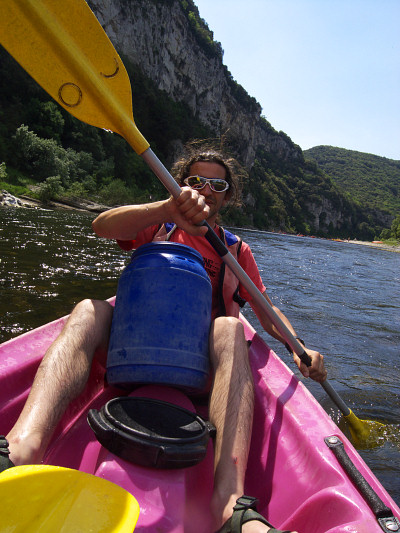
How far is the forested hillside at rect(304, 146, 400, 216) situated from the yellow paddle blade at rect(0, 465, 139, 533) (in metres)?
113

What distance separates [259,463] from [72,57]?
1.91 m

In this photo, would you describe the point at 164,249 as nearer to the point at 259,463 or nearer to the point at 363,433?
the point at 259,463

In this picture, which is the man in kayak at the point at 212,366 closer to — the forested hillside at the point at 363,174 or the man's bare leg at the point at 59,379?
the man's bare leg at the point at 59,379

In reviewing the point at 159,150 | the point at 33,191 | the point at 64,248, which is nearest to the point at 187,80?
the point at 159,150

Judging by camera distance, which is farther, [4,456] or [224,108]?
[224,108]

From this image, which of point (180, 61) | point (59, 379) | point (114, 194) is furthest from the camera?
point (180, 61)

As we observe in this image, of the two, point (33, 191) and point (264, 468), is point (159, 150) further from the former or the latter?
point (264, 468)

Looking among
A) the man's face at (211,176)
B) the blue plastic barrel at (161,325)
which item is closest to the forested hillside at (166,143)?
the man's face at (211,176)

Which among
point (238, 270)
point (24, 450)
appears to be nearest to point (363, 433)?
point (238, 270)

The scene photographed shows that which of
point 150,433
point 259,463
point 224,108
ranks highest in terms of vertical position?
point 224,108

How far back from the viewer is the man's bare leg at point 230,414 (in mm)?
1118

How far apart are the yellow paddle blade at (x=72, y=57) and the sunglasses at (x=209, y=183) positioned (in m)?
0.67

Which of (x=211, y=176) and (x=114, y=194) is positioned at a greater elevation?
(x=114, y=194)

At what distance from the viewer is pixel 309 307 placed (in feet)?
20.1
